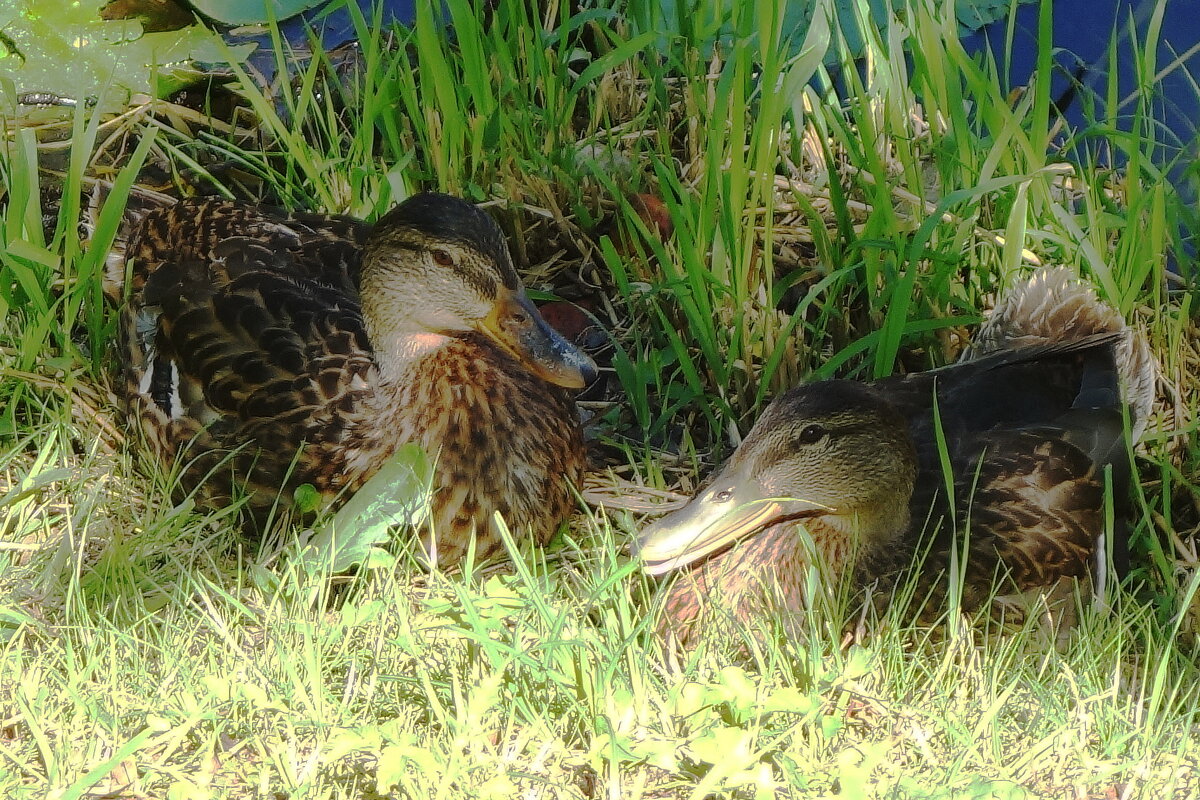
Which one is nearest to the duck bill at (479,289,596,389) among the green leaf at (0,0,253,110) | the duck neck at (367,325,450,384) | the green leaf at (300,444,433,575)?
the duck neck at (367,325,450,384)

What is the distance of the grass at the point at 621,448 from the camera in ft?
6.18

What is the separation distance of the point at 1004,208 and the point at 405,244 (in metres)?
1.43

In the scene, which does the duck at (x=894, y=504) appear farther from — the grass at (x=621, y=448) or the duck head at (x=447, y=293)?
the duck head at (x=447, y=293)

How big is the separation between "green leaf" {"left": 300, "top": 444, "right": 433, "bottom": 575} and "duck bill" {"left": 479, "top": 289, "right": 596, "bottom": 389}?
0.91 ft

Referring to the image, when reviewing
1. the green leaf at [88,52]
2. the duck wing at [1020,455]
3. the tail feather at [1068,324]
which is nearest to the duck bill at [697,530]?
the duck wing at [1020,455]

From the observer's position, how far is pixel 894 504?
246 centimetres

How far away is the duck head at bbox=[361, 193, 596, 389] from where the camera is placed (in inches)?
101

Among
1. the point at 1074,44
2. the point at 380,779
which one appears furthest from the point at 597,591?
the point at 1074,44

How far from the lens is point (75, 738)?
6.31 feet

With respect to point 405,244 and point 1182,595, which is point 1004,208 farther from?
point 405,244

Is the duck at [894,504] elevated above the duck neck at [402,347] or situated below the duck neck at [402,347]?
below

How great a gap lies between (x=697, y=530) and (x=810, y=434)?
0.91 feet

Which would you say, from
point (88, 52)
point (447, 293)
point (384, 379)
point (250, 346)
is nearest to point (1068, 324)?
point (447, 293)

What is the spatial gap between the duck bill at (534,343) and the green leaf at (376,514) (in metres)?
0.28
